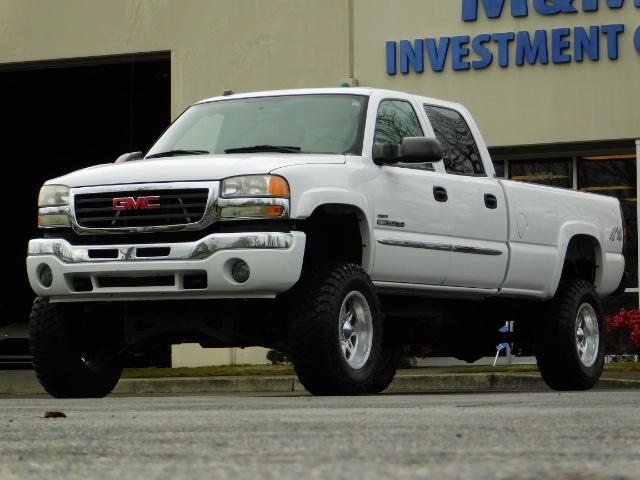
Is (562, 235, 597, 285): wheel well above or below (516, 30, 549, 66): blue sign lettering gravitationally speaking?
below

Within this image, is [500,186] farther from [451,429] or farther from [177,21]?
[177,21]

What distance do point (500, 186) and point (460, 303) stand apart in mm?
945

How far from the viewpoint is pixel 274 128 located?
10391mm

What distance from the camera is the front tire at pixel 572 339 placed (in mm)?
11555

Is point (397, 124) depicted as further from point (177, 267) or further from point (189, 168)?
point (177, 267)

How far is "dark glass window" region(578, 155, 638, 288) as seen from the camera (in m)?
20.7

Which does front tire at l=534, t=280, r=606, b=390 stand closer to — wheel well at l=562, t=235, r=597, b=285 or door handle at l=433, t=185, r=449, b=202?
wheel well at l=562, t=235, r=597, b=285

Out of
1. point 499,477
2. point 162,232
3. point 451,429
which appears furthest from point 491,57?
point 499,477

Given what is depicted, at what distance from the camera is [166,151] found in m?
10.7

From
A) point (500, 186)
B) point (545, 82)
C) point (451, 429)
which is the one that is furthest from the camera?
point (545, 82)

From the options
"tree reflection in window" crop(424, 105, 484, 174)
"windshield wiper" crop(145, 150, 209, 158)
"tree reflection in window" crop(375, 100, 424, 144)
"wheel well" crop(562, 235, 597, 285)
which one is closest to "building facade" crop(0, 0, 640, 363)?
"wheel well" crop(562, 235, 597, 285)

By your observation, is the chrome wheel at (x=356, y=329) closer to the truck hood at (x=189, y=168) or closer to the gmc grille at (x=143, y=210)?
the truck hood at (x=189, y=168)

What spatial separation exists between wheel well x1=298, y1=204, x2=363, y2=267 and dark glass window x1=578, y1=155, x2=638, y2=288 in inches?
450

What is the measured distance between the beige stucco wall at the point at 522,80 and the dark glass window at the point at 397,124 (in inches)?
388
